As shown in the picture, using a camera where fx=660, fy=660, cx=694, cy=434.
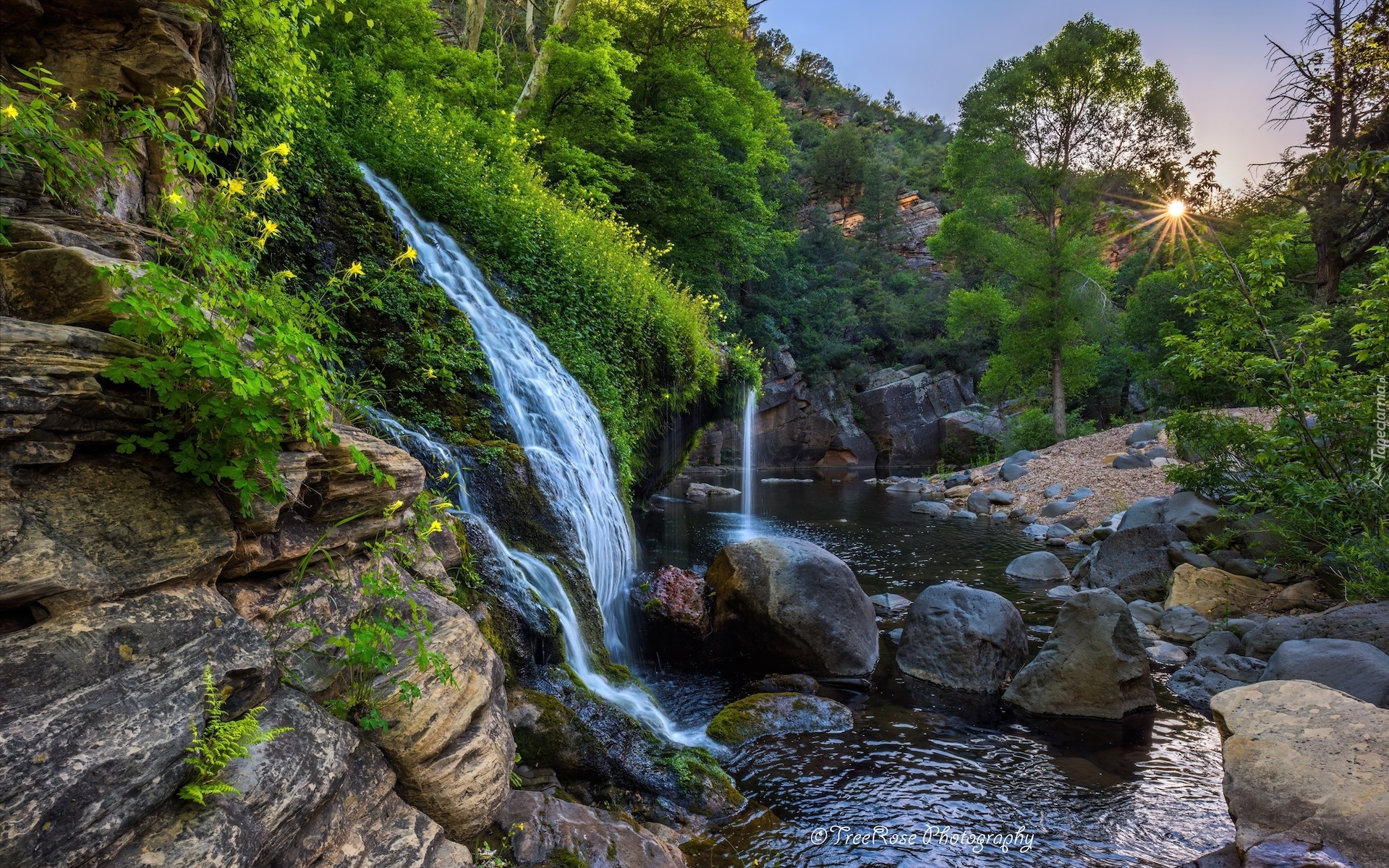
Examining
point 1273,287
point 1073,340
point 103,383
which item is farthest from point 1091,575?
point 1073,340

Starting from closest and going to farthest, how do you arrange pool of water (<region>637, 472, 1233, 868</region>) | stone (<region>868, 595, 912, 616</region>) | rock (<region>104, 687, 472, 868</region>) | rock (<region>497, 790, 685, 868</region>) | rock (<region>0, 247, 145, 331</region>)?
rock (<region>104, 687, 472, 868</region>) → rock (<region>0, 247, 145, 331</region>) → rock (<region>497, 790, 685, 868</region>) → pool of water (<region>637, 472, 1233, 868</region>) → stone (<region>868, 595, 912, 616</region>)

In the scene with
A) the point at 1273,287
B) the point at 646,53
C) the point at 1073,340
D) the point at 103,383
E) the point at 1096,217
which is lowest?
the point at 103,383

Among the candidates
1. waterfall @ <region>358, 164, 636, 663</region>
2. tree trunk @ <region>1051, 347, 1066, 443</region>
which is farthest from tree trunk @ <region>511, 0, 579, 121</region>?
tree trunk @ <region>1051, 347, 1066, 443</region>

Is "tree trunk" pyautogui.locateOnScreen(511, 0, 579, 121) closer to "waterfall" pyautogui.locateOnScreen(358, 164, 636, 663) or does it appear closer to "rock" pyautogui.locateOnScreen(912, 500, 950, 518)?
"waterfall" pyautogui.locateOnScreen(358, 164, 636, 663)

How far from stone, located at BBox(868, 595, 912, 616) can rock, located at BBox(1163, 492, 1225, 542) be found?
14.0 feet

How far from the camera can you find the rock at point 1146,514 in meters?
11.0

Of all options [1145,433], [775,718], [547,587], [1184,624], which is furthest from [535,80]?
[1145,433]

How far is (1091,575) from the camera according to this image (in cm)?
1027

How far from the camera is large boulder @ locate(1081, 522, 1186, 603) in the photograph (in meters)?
9.49

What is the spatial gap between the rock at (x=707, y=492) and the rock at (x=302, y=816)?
19742 millimetres

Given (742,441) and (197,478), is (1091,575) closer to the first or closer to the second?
(197,478)

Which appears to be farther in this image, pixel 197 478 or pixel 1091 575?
pixel 1091 575

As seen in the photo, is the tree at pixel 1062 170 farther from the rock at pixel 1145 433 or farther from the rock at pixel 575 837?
the rock at pixel 575 837

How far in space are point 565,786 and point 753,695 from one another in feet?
8.07
